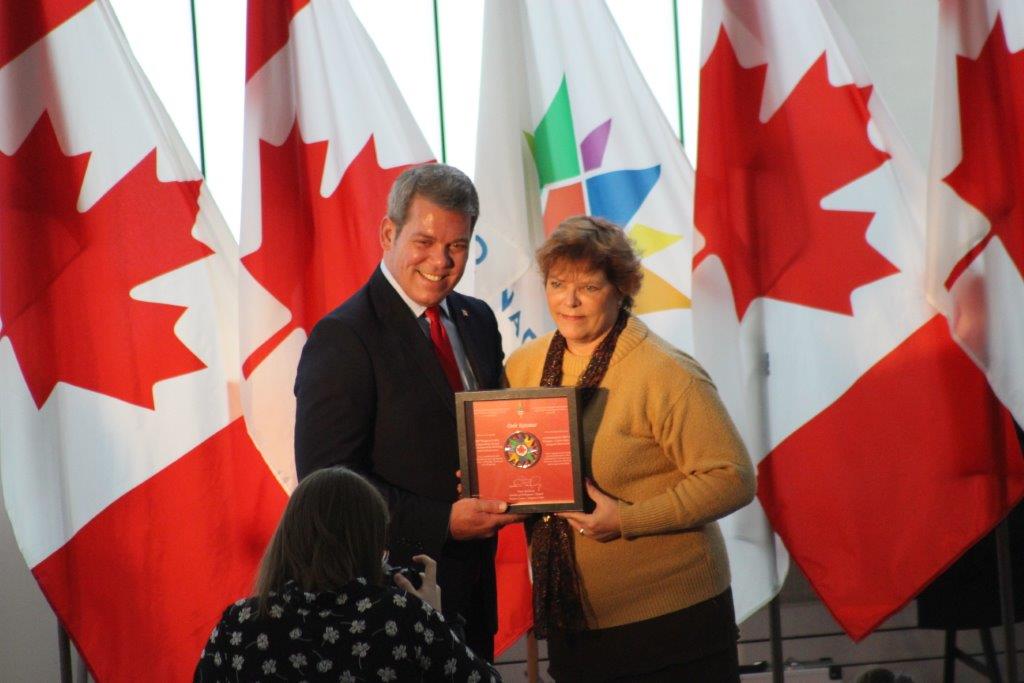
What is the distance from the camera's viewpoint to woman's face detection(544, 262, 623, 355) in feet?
7.78

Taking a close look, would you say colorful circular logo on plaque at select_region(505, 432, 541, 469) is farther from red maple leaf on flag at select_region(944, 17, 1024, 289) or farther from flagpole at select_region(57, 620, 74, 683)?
flagpole at select_region(57, 620, 74, 683)

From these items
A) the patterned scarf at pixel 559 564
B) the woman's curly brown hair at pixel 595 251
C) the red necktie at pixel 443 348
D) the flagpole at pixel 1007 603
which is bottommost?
the flagpole at pixel 1007 603

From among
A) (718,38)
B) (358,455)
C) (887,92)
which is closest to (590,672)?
(358,455)

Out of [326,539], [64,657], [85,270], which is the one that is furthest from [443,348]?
[64,657]

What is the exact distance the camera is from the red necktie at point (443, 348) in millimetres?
2490

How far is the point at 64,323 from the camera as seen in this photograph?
3.46 metres

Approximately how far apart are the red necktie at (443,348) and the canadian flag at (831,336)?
52.1 inches

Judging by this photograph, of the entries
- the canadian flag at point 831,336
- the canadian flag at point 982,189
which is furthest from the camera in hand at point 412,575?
the canadian flag at point 982,189

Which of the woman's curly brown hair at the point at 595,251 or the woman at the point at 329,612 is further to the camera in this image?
the woman's curly brown hair at the point at 595,251

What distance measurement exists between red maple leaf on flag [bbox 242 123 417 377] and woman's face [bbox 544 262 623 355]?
1366 millimetres

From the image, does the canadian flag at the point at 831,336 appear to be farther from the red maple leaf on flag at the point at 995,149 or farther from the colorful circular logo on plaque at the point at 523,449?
the colorful circular logo on plaque at the point at 523,449

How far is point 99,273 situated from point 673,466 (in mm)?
2071

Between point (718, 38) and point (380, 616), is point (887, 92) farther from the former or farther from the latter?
point (380, 616)

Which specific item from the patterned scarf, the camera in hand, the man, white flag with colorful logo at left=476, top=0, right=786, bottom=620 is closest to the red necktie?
the man
